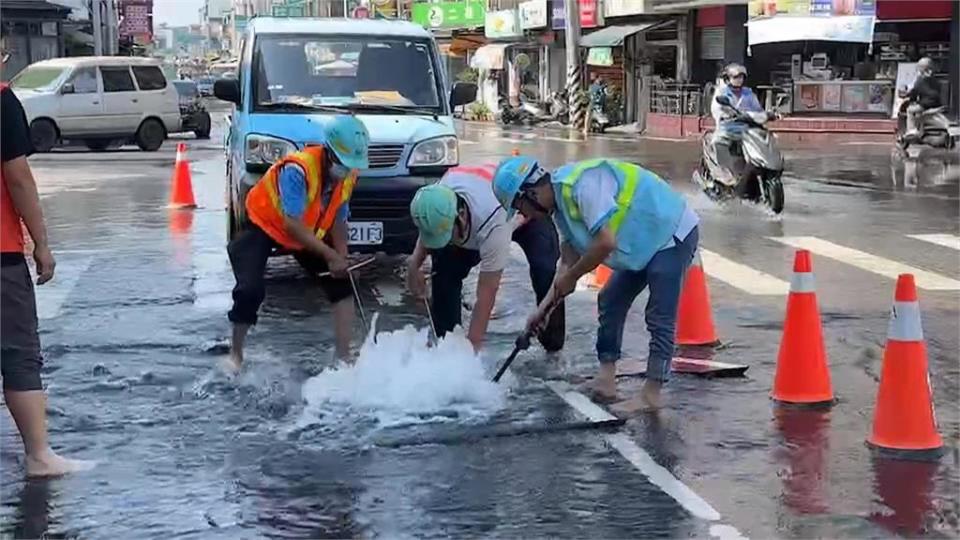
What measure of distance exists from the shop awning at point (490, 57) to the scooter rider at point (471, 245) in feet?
142

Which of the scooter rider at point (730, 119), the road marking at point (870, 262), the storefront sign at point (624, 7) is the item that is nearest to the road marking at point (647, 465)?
the road marking at point (870, 262)

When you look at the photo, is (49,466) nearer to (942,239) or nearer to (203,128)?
(942,239)

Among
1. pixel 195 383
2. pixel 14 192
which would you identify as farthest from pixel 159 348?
pixel 14 192

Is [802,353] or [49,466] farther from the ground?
[802,353]

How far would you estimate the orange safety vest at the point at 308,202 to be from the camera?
277 inches

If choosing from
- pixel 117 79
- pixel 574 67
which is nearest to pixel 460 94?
pixel 117 79

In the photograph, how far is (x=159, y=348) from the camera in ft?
27.0

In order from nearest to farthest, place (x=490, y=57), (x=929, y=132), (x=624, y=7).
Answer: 1. (x=929, y=132)
2. (x=624, y=7)
3. (x=490, y=57)

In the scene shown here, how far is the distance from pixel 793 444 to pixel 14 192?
351cm

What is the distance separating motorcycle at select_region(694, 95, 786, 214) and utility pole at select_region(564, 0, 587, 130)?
20.7 m

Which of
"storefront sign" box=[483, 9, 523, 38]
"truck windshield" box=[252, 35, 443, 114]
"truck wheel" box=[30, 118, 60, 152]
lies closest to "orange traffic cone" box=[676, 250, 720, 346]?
"truck windshield" box=[252, 35, 443, 114]

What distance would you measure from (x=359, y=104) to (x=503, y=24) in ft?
131

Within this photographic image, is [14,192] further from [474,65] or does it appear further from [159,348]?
[474,65]

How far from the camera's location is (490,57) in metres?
51.5
